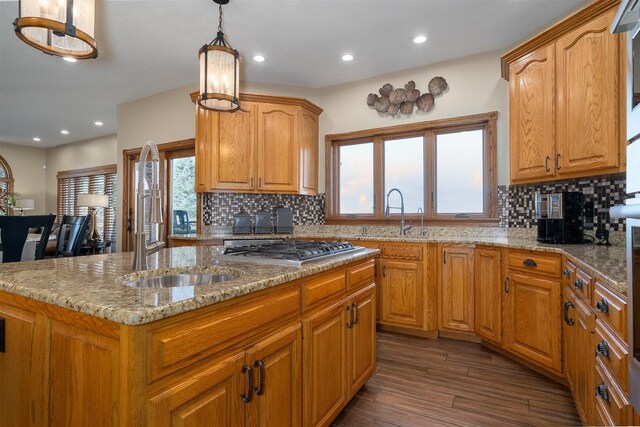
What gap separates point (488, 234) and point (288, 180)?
2.21 meters

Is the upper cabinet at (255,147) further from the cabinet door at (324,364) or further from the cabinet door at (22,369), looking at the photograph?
the cabinet door at (22,369)

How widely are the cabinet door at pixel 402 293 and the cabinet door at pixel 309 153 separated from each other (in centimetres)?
141

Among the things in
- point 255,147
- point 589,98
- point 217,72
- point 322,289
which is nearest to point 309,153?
point 255,147

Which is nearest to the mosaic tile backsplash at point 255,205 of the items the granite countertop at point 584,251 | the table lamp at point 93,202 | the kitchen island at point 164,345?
the granite countertop at point 584,251

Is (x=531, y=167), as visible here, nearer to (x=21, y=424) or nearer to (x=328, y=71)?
(x=328, y=71)

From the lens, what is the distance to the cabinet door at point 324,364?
1.45 metres

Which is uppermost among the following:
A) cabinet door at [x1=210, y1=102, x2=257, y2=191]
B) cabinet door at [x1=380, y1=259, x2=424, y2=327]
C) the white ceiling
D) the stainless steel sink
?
the white ceiling

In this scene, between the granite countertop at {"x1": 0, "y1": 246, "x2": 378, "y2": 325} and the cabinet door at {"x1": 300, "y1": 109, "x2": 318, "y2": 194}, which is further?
the cabinet door at {"x1": 300, "y1": 109, "x2": 318, "y2": 194}

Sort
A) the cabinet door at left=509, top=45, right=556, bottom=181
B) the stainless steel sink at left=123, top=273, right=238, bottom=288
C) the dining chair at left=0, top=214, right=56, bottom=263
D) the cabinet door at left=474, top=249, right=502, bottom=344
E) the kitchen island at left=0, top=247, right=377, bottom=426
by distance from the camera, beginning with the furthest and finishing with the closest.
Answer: the cabinet door at left=474, top=249, right=502, bottom=344, the cabinet door at left=509, top=45, right=556, bottom=181, the dining chair at left=0, top=214, right=56, bottom=263, the stainless steel sink at left=123, top=273, right=238, bottom=288, the kitchen island at left=0, top=247, right=377, bottom=426

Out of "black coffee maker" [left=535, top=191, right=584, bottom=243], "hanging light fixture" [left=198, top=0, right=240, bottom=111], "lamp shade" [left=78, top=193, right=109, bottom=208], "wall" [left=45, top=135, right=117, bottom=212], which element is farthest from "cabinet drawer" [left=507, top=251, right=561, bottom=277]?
"wall" [left=45, top=135, right=117, bottom=212]

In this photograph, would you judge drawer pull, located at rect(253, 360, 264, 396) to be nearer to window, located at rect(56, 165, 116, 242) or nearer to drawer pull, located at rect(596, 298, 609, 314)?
Result: drawer pull, located at rect(596, 298, 609, 314)

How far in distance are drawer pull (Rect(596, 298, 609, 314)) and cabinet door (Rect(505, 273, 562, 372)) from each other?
0.86 meters

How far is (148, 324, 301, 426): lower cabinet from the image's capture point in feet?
2.87

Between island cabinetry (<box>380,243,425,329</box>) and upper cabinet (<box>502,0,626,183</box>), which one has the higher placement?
upper cabinet (<box>502,0,626,183</box>)
